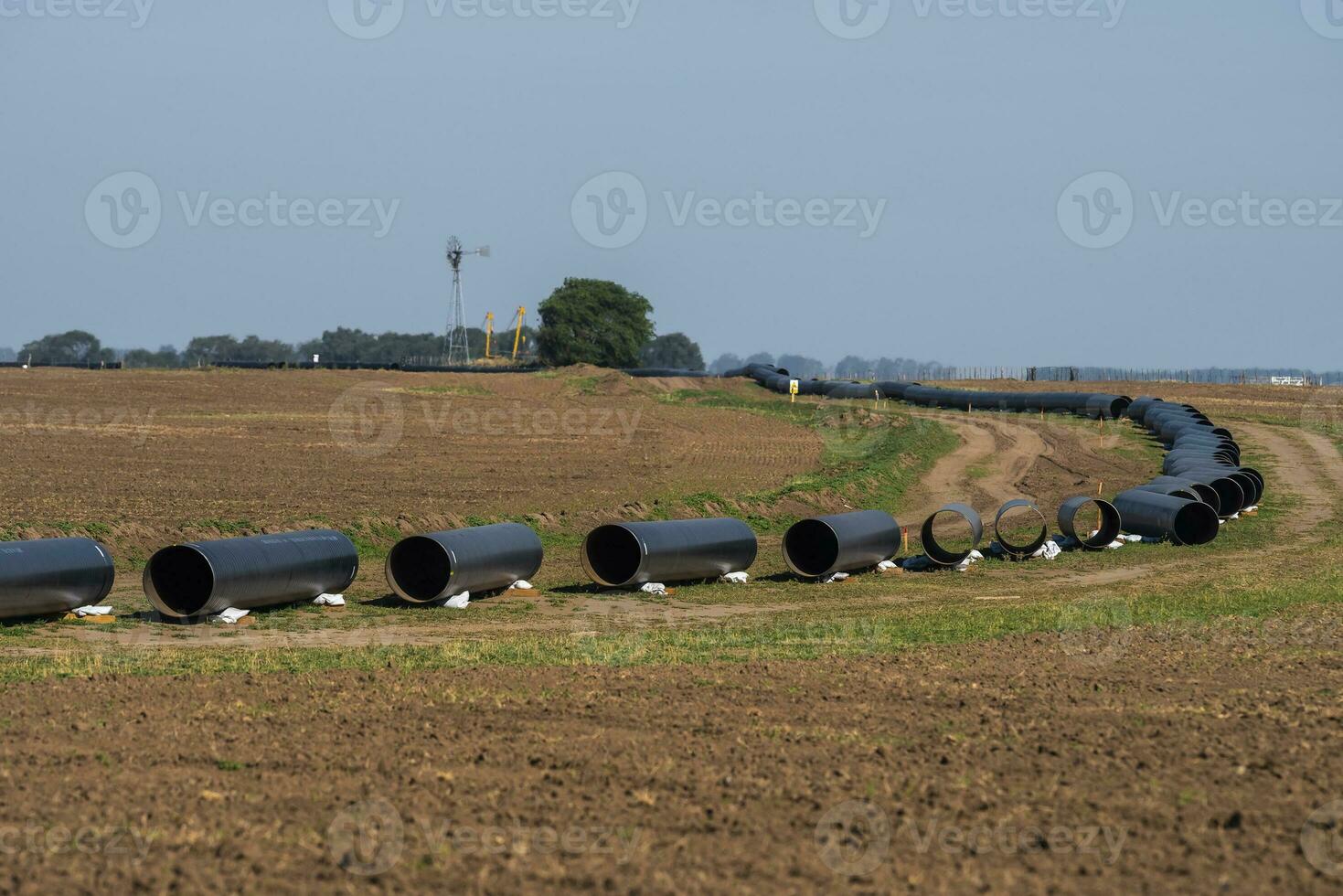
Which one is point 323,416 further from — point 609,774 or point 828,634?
point 609,774

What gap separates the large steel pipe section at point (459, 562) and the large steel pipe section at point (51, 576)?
4.59m

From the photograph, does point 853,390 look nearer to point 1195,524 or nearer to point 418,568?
point 1195,524

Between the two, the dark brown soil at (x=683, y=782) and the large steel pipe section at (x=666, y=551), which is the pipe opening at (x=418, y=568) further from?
the dark brown soil at (x=683, y=782)

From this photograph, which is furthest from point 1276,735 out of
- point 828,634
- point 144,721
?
point 144,721

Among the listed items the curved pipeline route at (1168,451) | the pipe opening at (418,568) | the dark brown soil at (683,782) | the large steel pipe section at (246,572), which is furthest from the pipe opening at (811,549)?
the dark brown soil at (683,782)

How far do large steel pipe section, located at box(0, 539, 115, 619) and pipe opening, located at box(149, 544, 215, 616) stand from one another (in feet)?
2.60

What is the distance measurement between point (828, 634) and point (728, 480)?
75.3 feet

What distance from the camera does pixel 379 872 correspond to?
8.38m

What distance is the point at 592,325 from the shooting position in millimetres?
138750

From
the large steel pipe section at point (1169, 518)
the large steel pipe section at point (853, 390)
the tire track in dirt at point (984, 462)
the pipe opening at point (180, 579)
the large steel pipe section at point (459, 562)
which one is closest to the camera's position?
the pipe opening at point (180, 579)

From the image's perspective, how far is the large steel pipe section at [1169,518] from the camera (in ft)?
107

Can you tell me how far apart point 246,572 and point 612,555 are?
7600 mm

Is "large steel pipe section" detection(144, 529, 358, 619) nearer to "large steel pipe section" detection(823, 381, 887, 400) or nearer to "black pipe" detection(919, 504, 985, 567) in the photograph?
"black pipe" detection(919, 504, 985, 567)

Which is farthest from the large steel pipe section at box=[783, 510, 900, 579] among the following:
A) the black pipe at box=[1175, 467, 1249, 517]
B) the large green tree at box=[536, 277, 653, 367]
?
the large green tree at box=[536, 277, 653, 367]
